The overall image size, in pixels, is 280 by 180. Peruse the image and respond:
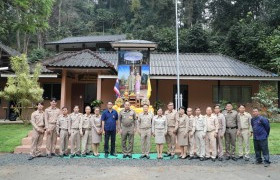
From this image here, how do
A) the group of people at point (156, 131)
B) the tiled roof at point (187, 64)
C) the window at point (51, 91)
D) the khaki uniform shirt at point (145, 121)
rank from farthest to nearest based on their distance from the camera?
the window at point (51, 91) → the tiled roof at point (187, 64) → the khaki uniform shirt at point (145, 121) → the group of people at point (156, 131)

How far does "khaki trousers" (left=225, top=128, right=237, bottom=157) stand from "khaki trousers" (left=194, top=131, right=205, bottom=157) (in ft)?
2.35

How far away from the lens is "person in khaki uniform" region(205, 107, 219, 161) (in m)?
8.53

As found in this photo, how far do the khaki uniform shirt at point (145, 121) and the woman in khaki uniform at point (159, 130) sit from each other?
12 cm

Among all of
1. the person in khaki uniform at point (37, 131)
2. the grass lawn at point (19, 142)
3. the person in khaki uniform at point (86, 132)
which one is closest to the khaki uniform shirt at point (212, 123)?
the grass lawn at point (19, 142)

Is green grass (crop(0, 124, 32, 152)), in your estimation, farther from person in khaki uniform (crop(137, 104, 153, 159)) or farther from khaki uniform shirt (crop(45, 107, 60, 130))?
person in khaki uniform (crop(137, 104, 153, 159))

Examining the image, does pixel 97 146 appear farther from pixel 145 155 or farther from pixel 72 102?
pixel 72 102

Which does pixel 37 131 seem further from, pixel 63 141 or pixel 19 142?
pixel 19 142

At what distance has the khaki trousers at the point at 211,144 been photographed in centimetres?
851

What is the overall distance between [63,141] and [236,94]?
12.2m

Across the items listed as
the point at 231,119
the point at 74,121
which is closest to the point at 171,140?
the point at 231,119

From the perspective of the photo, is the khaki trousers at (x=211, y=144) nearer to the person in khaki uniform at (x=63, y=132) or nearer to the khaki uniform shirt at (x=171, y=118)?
the khaki uniform shirt at (x=171, y=118)

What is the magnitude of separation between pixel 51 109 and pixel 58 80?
9.30 metres

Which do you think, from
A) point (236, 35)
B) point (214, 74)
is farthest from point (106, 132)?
point (236, 35)

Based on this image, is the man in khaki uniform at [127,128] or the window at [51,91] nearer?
the man in khaki uniform at [127,128]
